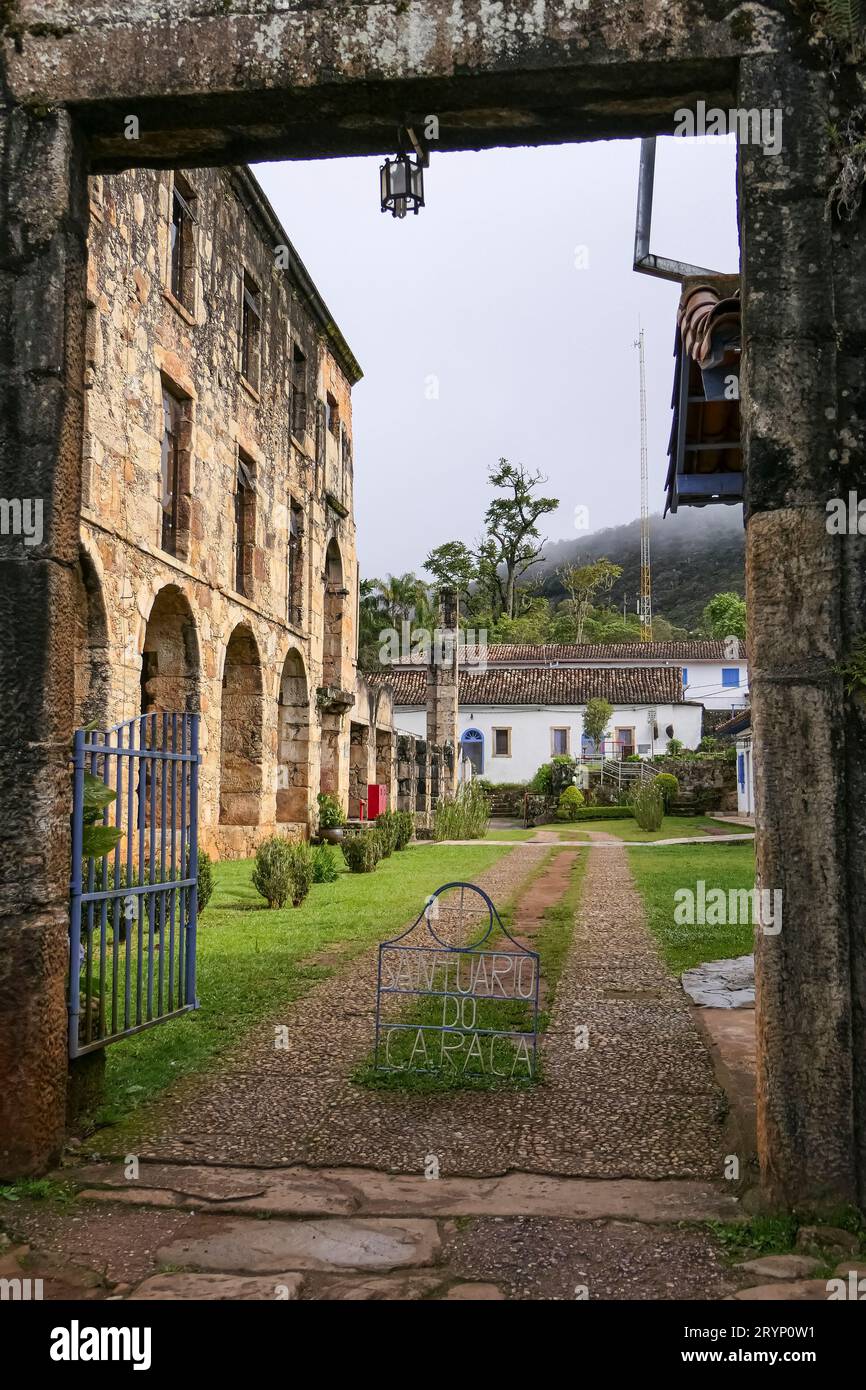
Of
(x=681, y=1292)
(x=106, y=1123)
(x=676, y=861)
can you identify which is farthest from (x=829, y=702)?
(x=676, y=861)

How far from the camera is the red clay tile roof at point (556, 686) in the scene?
149 ft

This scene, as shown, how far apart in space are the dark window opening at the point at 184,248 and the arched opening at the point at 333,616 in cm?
814

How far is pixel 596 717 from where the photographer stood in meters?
42.9

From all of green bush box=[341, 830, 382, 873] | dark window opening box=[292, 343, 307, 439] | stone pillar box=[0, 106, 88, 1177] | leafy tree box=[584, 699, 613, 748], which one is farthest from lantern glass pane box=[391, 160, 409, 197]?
leafy tree box=[584, 699, 613, 748]

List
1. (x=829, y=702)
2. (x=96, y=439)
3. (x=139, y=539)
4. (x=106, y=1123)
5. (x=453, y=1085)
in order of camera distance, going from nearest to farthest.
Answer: (x=829, y=702) < (x=106, y=1123) < (x=453, y=1085) < (x=96, y=439) < (x=139, y=539)

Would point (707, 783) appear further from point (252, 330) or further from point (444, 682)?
point (252, 330)

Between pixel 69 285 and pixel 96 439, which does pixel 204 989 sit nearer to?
pixel 69 285

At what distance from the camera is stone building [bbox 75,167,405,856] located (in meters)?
11.2

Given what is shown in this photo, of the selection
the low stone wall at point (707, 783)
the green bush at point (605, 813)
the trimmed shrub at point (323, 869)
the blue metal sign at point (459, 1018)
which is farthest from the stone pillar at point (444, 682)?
the blue metal sign at point (459, 1018)

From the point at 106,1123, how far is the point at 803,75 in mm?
4746

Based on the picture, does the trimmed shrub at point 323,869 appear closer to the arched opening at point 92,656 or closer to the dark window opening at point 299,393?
the arched opening at point 92,656

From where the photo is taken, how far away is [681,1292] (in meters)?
2.98

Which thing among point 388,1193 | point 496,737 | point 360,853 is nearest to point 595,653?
point 496,737

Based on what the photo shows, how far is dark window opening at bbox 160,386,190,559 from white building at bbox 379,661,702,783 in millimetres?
31170
